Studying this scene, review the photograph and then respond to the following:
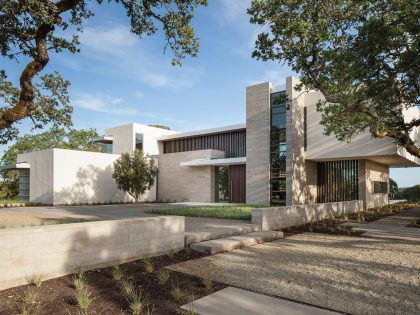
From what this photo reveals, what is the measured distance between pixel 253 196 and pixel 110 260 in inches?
741

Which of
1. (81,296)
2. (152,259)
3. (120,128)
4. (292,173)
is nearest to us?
(81,296)

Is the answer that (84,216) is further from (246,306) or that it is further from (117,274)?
(246,306)

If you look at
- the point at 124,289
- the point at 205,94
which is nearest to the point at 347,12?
the point at 205,94

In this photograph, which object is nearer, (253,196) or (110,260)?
(110,260)

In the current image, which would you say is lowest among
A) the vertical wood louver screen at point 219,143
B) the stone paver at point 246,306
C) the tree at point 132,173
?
the stone paver at point 246,306

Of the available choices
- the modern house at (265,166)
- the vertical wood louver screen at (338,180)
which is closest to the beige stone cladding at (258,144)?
the modern house at (265,166)

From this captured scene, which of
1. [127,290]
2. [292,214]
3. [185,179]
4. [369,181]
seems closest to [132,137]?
[185,179]

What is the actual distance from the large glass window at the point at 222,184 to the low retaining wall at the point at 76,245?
2041 centimetres

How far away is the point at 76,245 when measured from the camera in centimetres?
543

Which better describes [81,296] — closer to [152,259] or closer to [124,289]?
[124,289]

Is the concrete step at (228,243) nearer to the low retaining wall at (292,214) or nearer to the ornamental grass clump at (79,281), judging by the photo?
the low retaining wall at (292,214)

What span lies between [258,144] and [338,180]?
705 cm

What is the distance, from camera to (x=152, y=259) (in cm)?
646

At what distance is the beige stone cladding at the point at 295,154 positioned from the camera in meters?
22.0
